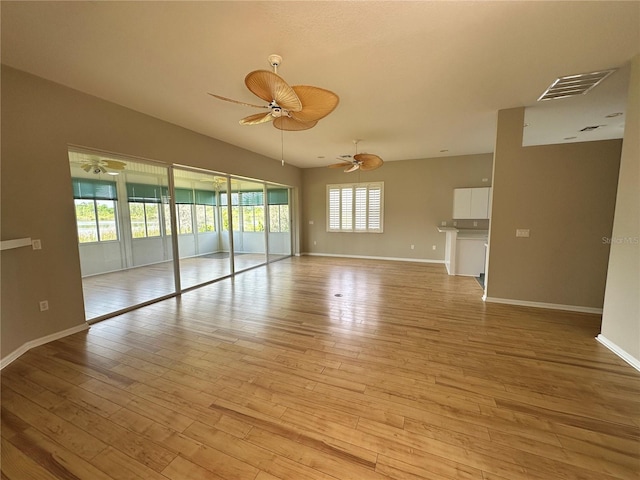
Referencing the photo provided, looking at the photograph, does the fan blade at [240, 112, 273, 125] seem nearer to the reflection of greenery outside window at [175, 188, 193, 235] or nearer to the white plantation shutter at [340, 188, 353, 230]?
the reflection of greenery outside window at [175, 188, 193, 235]

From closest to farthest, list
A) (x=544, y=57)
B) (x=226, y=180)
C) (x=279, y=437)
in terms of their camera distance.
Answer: (x=279, y=437) < (x=544, y=57) < (x=226, y=180)

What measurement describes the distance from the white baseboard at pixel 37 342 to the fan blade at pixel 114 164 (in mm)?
2264

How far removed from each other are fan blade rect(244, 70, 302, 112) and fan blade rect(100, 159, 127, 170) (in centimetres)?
297

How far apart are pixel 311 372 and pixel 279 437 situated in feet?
2.29

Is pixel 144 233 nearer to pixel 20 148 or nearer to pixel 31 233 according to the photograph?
pixel 31 233

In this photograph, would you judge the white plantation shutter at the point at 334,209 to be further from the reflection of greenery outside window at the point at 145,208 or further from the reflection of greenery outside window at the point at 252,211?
the reflection of greenery outside window at the point at 145,208

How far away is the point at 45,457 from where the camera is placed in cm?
152

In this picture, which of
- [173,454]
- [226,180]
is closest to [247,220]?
[226,180]

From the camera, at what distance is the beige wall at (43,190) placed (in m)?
2.57

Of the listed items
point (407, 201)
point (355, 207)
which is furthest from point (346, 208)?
point (407, 201)

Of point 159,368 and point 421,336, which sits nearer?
point 159,368

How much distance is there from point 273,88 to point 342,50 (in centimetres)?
89

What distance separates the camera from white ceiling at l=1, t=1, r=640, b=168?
74.4 inches

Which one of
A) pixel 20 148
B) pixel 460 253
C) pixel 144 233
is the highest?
pixel 20 148
